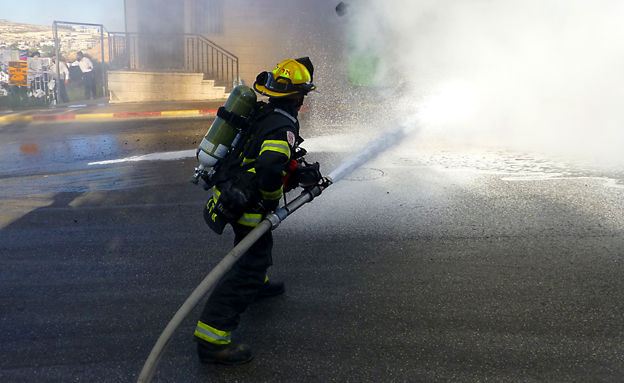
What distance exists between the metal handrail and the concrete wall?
0.83m

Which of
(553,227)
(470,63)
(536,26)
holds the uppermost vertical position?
(536,26)

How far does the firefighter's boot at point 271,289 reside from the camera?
3084mm

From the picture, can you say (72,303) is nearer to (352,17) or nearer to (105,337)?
(105,337)

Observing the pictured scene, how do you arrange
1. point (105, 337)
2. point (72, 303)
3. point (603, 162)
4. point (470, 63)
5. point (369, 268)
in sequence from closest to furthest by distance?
point (105, 337) → point (72, 303) → point (369, 268) → point (603, 162) → point (470, 63)

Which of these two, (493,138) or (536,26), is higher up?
(536,26)

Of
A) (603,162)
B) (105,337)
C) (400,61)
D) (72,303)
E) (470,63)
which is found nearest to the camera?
(105,337)

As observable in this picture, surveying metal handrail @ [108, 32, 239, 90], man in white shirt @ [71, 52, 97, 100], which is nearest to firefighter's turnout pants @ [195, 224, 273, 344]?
metal handrail @ [108, 32, 239, 90]

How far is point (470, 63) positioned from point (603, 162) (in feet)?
8.01

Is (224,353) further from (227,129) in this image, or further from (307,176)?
(227,129)

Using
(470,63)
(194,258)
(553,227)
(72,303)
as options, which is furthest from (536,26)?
(72,303)

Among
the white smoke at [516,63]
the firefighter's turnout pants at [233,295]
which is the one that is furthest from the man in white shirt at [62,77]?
the firefighter's turnout pants at [233,295]

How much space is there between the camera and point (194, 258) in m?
3.72

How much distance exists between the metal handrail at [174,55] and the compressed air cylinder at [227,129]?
43.1 feet

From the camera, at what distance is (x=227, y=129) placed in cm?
254
